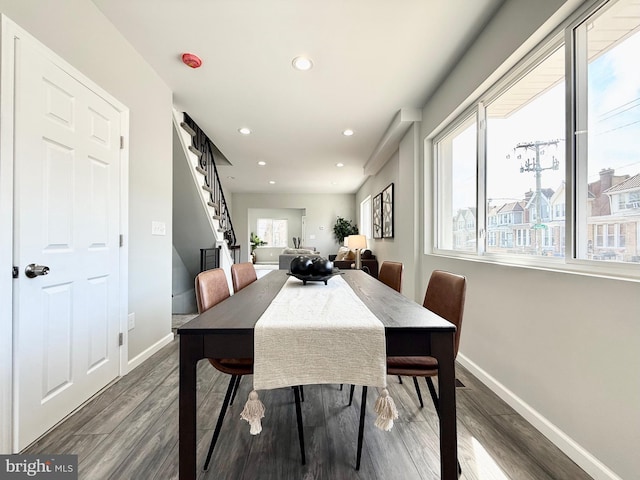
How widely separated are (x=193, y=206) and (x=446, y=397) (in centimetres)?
389

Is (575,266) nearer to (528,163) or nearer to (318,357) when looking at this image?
(528,163)

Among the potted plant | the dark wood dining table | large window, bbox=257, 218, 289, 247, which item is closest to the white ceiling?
the dark wood dining table

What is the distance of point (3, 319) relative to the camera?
4.22 feet

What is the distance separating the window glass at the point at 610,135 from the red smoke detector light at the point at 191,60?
8.46 feet

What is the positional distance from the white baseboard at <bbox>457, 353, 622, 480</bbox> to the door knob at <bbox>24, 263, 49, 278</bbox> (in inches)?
109

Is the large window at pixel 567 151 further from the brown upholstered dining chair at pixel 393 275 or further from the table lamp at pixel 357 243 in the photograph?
the table lamp at pixel 357 243

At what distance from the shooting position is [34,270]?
1.41 metres

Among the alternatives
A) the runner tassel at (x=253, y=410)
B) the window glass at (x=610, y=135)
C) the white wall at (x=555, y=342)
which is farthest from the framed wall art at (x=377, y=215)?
the runner tassel at (x=253, y=410)

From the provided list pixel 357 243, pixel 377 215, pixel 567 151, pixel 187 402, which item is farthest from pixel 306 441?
pixel 357 243

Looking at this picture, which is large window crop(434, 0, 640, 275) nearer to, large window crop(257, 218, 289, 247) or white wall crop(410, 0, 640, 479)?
white wall crop(410, 0, 640, 479)

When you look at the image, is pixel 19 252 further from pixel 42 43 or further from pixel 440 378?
pixel 440 378

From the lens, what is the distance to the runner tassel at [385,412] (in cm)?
92

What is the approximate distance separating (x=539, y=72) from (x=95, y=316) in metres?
3.29

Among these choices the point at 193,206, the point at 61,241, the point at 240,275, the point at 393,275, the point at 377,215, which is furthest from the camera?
the point at 377,215
